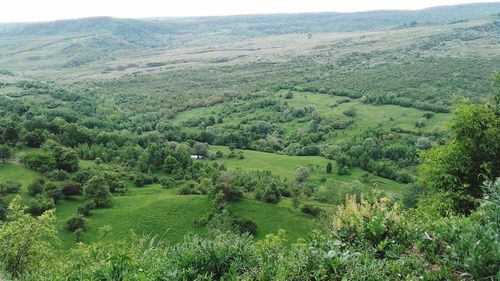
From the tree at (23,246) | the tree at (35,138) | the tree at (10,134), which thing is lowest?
the tree at (35,138)

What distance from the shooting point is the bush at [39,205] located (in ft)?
210

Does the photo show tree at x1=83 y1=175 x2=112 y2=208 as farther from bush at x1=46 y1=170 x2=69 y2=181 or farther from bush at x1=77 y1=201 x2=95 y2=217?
bush at x1=46 y1=170 x2=69 y2=181

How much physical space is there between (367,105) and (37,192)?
407ft

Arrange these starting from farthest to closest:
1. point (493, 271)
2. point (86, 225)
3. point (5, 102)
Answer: point (5, 102) → point (86, 225) → point (493, 271)

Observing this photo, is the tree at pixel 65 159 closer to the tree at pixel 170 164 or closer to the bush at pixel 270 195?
the tree at pixel 170 164

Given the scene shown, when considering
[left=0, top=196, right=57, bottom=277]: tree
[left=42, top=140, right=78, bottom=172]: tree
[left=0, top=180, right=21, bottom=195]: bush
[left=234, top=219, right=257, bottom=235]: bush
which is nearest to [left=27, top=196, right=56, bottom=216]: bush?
[left=0, top=180, right=21, bottom=195]: bush

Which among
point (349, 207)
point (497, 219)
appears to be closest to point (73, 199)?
point (349, 207)

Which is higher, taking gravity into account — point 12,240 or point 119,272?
point 119,272

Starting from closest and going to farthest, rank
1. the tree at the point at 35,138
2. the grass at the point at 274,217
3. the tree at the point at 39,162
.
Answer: the grass at the point at 274,217
the tree at the point at 39,162
the tree at the point at 35,138

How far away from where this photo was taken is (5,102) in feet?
467

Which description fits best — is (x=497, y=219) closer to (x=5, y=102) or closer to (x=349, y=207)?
(x=349, y=207)

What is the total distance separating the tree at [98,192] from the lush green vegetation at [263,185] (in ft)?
0.73

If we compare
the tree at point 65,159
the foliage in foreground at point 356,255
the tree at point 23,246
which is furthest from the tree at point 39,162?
the foliage in foreground at point 356,255

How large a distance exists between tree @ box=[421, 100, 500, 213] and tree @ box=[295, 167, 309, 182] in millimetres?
72283
